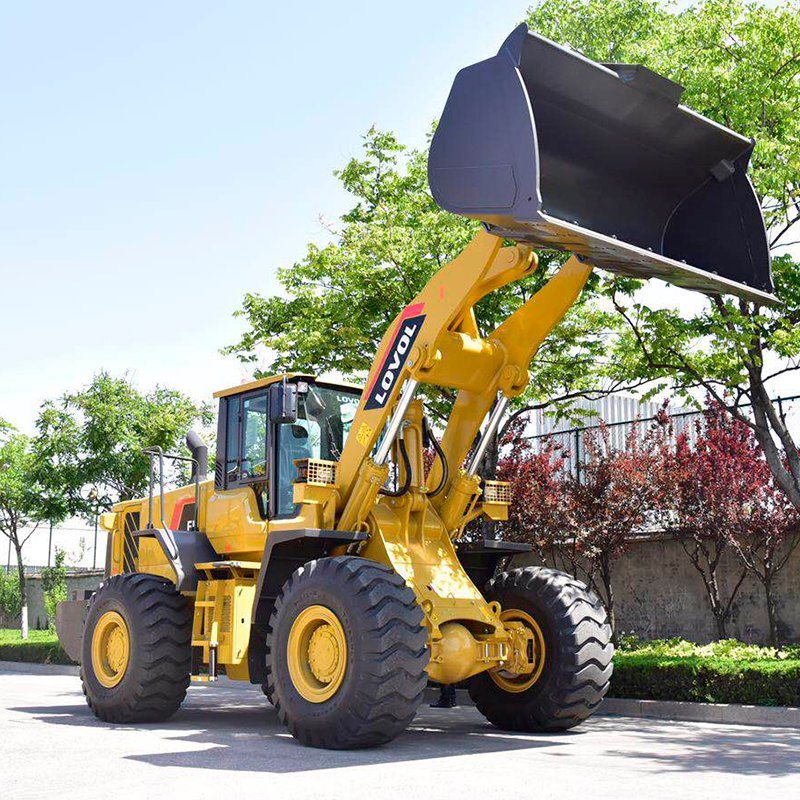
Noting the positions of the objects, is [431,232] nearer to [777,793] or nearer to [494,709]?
[494,709]

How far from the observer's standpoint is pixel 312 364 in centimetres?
1650

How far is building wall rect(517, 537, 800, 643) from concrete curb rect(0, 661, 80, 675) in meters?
11.4

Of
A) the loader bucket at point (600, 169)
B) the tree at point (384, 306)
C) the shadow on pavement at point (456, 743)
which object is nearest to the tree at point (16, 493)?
the tree at point (384, 306)

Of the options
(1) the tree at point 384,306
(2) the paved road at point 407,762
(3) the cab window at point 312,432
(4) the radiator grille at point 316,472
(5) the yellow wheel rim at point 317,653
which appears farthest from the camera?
(1) the tree at point 384,306

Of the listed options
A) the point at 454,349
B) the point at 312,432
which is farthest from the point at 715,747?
the point at 312,432

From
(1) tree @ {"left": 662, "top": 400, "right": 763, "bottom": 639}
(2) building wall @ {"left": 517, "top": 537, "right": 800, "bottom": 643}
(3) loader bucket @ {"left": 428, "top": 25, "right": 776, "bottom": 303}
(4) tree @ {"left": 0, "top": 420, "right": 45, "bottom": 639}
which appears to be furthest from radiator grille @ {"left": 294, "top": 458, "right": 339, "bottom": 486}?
(4) tree @ {"left": 0, "top": 420, "right": 45, "bottom": 639}

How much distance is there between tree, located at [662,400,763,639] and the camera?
55.5 feet

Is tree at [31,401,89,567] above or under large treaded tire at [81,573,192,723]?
above

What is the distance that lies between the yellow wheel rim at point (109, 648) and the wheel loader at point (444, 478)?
3 cm

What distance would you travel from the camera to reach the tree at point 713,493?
16.9 metres

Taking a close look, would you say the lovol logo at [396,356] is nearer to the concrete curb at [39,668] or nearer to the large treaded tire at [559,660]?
the large treaded tire at [559,660]

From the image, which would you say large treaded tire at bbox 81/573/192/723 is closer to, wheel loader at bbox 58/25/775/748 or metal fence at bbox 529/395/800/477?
wheel loader at bbox 58/25/775/748

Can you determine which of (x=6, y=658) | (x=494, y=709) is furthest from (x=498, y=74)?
(x=6, y=658)

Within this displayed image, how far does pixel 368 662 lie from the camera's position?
849cm
